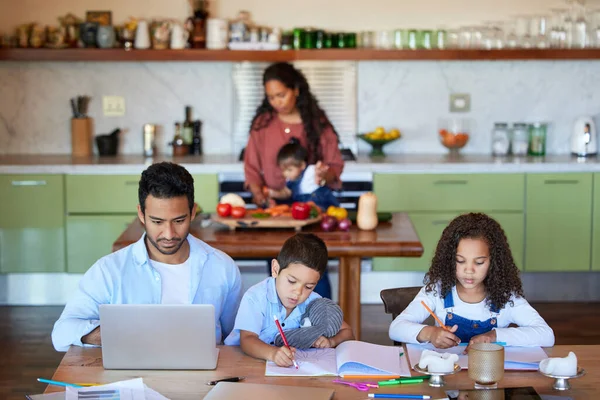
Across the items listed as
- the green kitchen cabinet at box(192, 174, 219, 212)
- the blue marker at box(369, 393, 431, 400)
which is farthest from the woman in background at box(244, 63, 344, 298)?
the blue marker at box(369, 393, 431, 400)

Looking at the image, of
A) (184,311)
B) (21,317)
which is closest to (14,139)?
(21,317)

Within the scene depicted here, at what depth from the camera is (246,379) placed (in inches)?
95.3

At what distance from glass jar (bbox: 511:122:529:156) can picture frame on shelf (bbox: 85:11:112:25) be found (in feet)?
9.12

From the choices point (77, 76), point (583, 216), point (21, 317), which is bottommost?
point (21, 317)

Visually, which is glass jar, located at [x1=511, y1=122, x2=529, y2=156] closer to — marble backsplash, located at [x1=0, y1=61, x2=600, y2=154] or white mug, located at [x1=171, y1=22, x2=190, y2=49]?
marble backsplash, located at [x1=0, y1=61, x2=600, y2=154]

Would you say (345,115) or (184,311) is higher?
(345,115)

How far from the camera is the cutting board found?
13.4ft

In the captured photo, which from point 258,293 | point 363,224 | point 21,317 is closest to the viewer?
point 258,293

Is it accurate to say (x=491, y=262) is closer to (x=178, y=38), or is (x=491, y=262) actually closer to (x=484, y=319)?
(x=484, y=319)

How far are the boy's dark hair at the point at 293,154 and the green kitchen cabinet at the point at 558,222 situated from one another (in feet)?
6.27

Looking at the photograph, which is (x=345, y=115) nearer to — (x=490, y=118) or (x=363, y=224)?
(x=490, y=118)

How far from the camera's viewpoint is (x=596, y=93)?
6.40 meters

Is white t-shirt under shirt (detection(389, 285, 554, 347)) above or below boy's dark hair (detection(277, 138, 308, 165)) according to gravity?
below

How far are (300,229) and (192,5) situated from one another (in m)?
2.60
